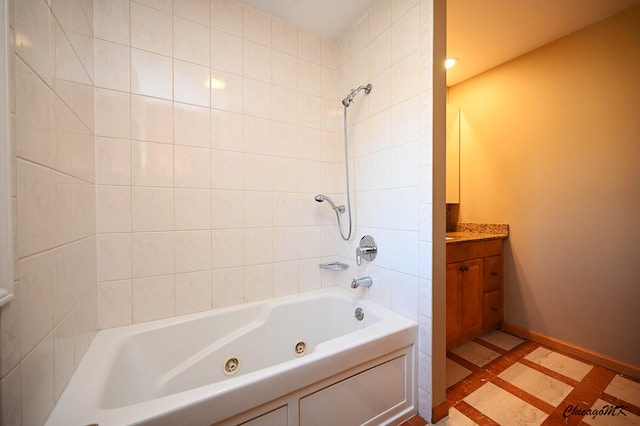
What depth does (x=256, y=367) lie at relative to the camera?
138 centimetres

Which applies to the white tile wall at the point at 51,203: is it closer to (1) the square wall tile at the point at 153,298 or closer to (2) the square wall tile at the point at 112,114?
(2) the square wall tile at the point at 112,114

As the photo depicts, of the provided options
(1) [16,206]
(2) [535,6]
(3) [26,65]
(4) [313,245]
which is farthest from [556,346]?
(3) [26,65]

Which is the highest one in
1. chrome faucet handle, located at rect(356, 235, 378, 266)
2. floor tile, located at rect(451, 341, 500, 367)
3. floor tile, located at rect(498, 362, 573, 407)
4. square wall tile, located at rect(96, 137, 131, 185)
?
square wall tile, located at rect(96, 137, 131, 185)

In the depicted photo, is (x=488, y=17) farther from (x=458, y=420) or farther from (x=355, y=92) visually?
(x=458, y=420)

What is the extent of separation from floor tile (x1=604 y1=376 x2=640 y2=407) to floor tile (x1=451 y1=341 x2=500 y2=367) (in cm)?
55

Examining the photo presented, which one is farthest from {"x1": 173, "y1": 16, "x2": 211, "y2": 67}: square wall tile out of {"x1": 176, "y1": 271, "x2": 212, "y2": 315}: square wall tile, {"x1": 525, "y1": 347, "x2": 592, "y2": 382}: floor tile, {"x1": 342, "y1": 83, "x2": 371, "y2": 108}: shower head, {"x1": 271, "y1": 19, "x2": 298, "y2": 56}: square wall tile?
{"x1": 525, "y1": 347, "x2": 592, "y2": 382}: floor tile

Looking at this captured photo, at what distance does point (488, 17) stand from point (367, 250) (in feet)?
5.88

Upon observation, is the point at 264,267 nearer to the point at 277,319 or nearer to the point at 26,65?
the point at 277,319

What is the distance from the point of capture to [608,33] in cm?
161

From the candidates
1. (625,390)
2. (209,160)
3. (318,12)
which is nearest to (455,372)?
(625,390)

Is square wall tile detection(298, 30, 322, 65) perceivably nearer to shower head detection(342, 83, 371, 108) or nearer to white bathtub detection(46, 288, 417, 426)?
shower head detection(342, 83, 371, 108)

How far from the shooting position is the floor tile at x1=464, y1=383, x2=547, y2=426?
123cm

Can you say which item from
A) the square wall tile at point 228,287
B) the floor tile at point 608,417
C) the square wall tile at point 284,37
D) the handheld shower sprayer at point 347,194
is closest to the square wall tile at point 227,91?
the square wall tile at point 284,37

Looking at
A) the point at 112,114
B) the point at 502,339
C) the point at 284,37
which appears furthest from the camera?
the point at 502,339
